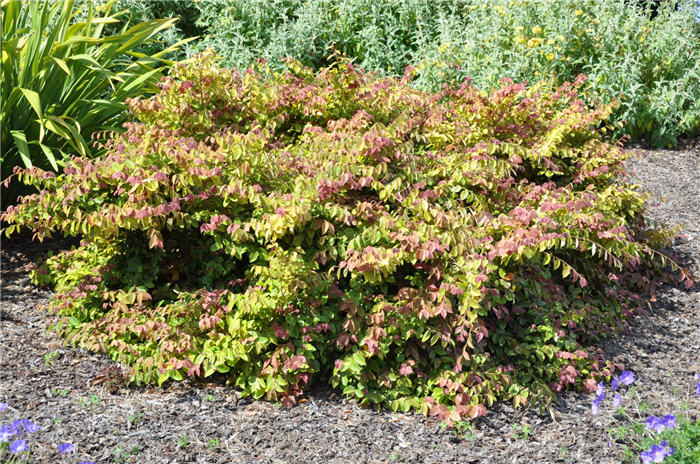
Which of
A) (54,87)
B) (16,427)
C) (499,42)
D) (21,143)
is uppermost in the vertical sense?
(54,87)

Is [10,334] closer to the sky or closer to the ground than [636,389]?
closer to the sky

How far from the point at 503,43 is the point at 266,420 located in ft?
16.1

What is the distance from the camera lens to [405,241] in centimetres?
324

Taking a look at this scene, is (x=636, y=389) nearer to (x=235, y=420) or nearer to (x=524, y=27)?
(x=235, y=420)

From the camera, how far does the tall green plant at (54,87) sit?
4.50 metres

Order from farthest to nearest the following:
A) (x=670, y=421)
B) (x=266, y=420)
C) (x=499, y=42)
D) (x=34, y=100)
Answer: (x=499, y=42), (x=34, y=100), (x=266, y=420), (x=670, y=421)

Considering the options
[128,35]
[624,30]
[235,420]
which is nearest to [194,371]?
[235,420]

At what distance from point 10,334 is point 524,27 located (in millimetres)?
5204

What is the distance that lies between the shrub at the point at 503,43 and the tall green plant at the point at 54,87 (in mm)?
1965

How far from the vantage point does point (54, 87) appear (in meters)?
4.73

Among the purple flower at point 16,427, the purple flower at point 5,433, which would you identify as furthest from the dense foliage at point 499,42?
the purple flower at point 5,433

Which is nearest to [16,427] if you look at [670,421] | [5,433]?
[5,433]

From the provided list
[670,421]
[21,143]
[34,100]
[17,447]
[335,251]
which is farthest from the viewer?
[21,143]

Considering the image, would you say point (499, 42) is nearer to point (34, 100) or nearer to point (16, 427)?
point (34, 100)
